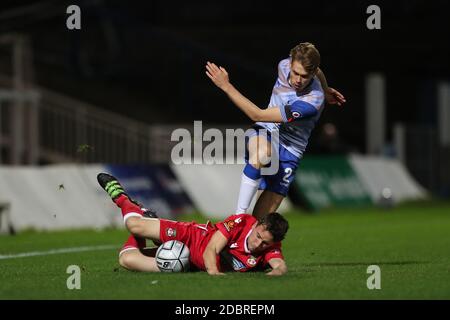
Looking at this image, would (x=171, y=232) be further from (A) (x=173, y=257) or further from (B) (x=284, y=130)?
(B) (x=284, y=130)

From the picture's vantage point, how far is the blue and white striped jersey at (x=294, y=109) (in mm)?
11828

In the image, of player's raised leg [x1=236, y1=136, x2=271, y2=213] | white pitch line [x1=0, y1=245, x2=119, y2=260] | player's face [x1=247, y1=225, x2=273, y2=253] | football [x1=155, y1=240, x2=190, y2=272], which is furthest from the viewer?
white pitch line [x1=0, y1=245, x2=119, y2=260]

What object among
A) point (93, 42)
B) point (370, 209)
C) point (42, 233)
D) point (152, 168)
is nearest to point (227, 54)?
point (93, 42)

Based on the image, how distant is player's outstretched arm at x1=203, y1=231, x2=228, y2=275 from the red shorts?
0.21 meters

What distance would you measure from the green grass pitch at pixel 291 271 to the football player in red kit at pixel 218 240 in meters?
0.19

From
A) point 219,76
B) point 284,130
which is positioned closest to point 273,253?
point 219,76

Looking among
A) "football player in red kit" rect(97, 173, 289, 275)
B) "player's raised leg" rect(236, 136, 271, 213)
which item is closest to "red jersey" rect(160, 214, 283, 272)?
"football player in red kit" rect(97, 173, 289, 275)

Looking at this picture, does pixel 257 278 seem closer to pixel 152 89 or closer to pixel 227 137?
pixel 227 137

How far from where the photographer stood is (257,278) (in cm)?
1062

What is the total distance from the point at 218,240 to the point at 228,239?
10 cm

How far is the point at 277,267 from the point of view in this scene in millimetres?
10859

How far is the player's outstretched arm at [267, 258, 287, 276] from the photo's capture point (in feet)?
35.6

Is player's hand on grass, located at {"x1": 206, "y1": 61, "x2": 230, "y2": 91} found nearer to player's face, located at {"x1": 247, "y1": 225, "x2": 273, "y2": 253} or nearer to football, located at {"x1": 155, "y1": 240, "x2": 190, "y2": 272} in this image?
player's face, located at {"x1": 247, "y1": 225, "x2": 273, "y2": 253}
